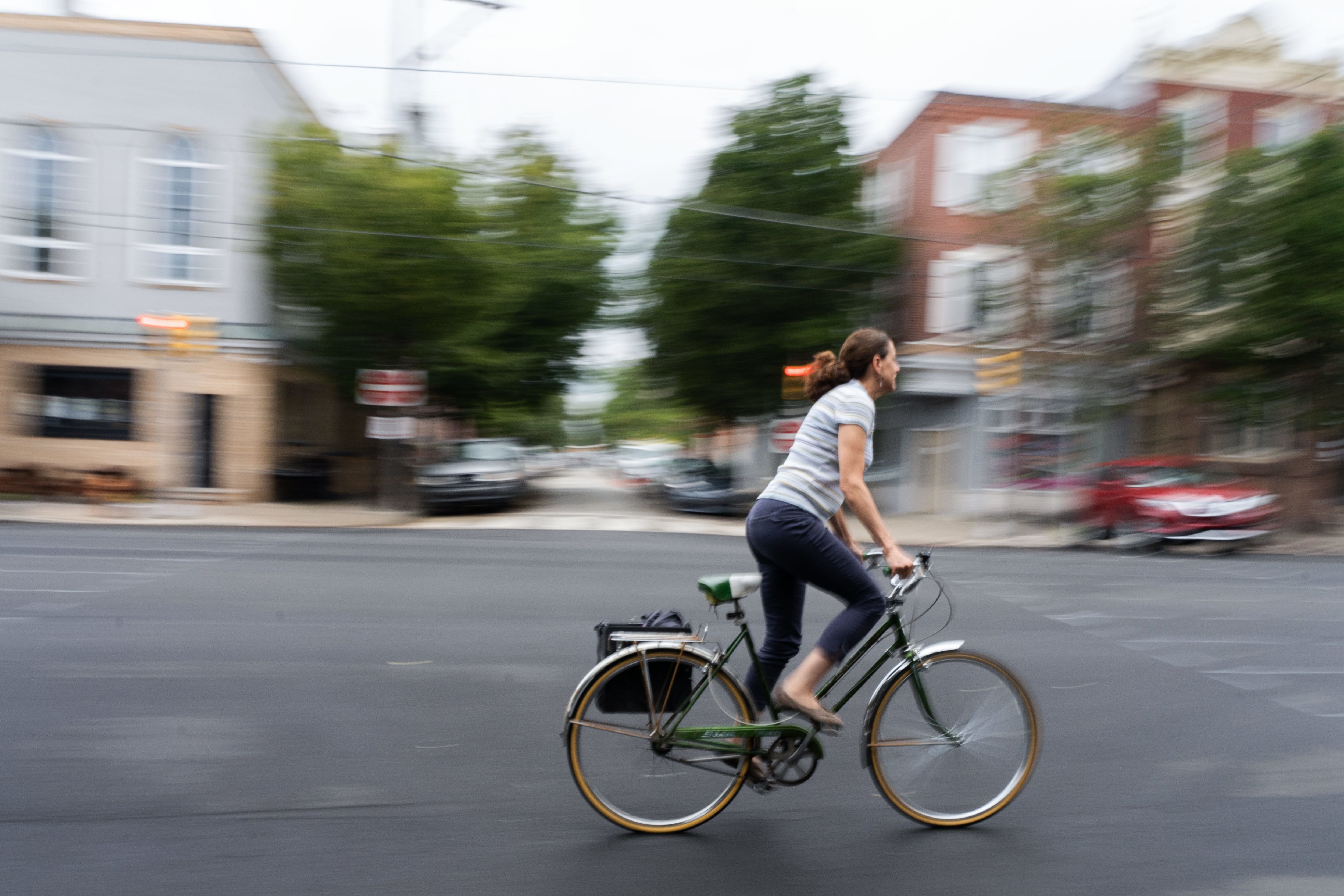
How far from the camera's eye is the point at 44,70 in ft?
82.2

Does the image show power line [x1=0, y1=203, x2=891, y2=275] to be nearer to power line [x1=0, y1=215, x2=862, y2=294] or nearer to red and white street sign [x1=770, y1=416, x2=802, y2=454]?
power line [x1=0, y1=215, x2=862, y2=294]

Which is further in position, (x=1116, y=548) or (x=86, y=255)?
(x=86, y=255)

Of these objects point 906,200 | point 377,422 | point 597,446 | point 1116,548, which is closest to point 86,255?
point 377,422

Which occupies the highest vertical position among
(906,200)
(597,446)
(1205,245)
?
(906,200)

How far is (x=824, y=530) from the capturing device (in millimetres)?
4102

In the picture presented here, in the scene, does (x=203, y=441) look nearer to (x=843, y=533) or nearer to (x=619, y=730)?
(x=619, y=730)

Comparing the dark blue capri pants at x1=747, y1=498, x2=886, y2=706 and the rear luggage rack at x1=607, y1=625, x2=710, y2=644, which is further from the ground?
the dark blue capri pants at x1=747, y1=498, x2=886, y2=706

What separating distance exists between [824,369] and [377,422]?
1793 cm

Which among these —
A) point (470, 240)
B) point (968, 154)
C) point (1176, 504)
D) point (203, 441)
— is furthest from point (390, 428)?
point (968, 154)

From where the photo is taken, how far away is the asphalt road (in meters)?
3.80

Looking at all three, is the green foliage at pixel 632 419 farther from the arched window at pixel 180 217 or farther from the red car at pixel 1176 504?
the red car at pixel 1176 504

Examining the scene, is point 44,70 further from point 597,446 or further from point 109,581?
point 597,446

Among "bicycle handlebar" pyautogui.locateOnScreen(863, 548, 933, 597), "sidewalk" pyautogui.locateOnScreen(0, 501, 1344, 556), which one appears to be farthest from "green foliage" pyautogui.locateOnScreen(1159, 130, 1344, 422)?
"bicycle handlebar" pyautogui.locateOnScreen(863, 548, 933, 597)

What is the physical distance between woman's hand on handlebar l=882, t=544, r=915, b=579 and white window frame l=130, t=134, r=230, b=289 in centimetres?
2413
